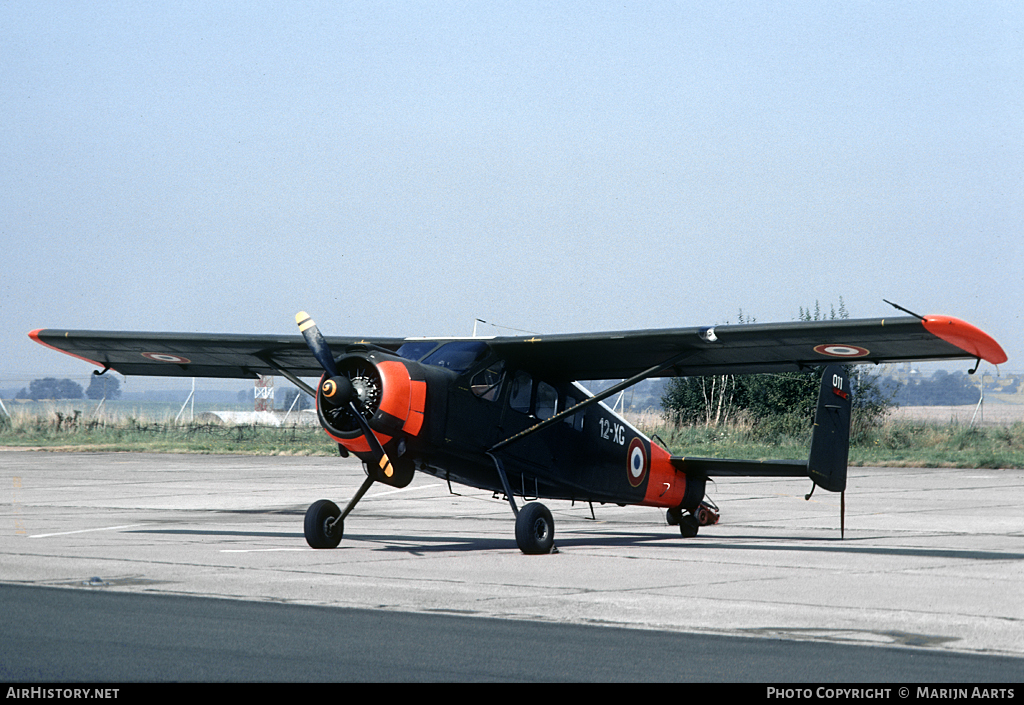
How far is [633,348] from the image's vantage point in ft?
47.3

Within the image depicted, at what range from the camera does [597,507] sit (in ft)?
76.9

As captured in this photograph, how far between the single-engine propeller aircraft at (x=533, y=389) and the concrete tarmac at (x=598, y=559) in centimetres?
81

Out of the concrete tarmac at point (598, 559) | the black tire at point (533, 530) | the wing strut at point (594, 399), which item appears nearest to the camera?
the concrete tarmac at point (598, 559)

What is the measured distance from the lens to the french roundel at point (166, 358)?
1683 cm

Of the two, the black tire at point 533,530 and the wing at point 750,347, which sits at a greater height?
the wing at point 750,347

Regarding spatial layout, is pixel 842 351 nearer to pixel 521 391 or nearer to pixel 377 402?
pixel 521 391

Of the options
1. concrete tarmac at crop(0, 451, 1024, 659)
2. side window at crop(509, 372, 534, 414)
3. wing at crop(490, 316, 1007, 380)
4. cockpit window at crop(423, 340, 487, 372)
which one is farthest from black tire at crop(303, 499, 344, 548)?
wing at crop(490, 316, 1007, 380)

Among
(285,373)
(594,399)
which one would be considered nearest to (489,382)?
(594,399)

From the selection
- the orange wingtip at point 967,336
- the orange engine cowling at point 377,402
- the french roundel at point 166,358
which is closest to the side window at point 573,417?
the orange engine cowling at point 377,402

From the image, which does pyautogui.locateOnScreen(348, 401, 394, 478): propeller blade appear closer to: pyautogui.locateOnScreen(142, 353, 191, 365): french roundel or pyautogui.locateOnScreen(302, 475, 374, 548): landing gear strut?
pyautogui.locateOnScreen(302, 475, 374, 548): landing gear strut

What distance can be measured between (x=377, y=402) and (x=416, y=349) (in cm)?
158

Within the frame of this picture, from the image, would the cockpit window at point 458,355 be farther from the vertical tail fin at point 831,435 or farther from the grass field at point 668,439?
the grass field at point 668,439
